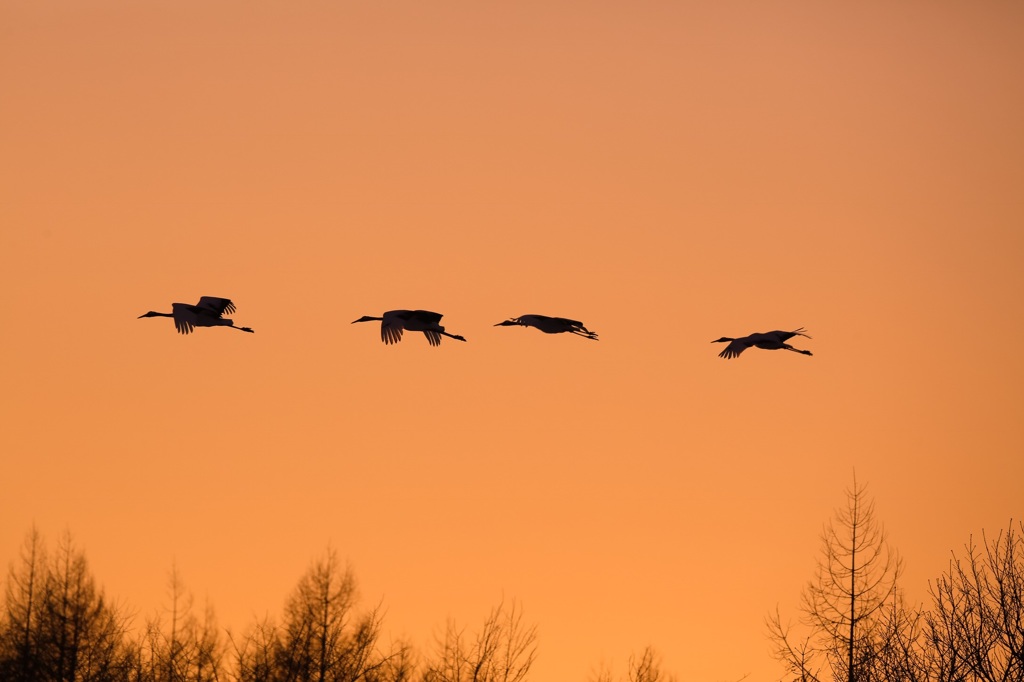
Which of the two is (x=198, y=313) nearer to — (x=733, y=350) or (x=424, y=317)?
(x=424, y=317)

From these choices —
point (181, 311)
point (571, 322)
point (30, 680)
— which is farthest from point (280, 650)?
point (571, 322)

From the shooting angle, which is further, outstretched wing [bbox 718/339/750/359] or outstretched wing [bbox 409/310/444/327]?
outstretched wing [bbox 718/339/750/359]

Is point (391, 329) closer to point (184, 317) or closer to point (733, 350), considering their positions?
point (184, 317)

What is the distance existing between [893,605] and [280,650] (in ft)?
58.9

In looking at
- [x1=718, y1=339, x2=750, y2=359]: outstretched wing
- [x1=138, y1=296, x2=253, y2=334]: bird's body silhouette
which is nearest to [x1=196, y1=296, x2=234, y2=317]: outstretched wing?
[x1=138, y1=296, x2=253, y2=334]: bird's body silhouette

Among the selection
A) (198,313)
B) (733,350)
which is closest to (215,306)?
(198,313)

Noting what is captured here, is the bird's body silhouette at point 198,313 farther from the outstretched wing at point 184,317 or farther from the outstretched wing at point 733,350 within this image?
the outstretched wing at point 733,350

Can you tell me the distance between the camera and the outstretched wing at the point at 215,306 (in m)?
55.4

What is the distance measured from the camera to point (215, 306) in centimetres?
5562

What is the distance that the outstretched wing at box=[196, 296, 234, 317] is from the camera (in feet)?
182

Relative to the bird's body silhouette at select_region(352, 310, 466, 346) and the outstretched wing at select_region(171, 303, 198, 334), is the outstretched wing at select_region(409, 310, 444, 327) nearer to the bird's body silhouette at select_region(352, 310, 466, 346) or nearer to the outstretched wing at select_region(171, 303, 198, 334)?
the bird's body silhouette at select_region(352, 310, 466, 346)

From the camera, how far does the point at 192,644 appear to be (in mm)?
71125

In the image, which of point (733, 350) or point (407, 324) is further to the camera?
point (733, 350)

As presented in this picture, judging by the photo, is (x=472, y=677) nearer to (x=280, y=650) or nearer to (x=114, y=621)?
(x=280, y=650)
